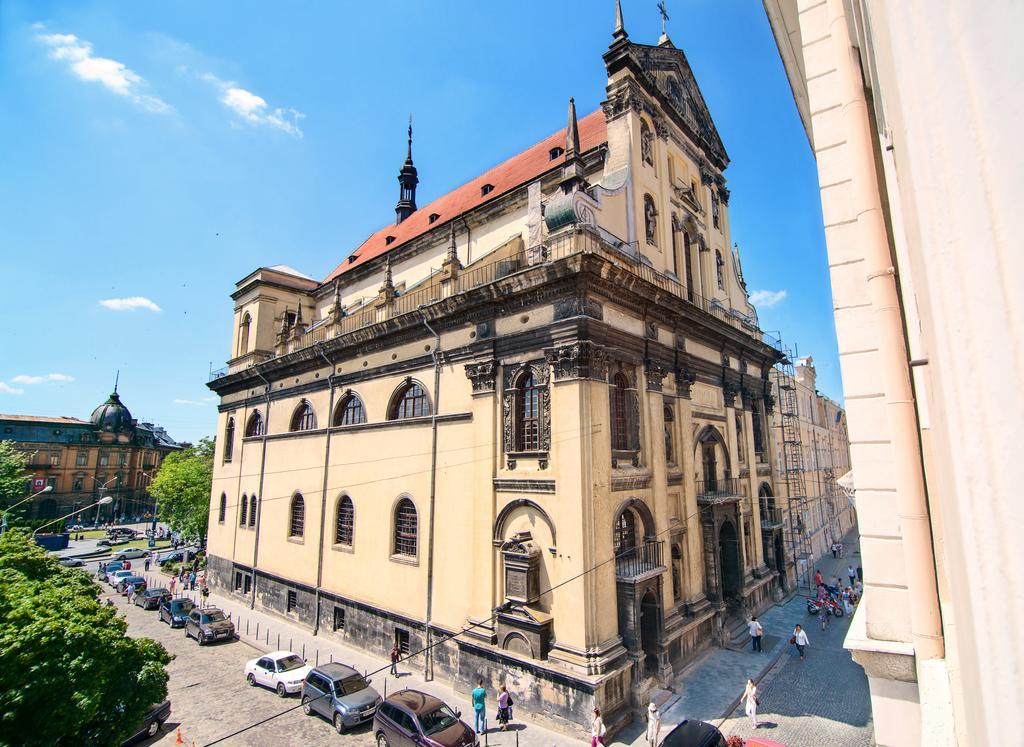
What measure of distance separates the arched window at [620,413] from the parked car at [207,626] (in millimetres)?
18210

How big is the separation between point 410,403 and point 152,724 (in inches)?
457

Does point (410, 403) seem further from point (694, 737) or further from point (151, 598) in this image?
point (151, 598)

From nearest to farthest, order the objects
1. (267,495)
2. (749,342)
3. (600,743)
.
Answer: (600,743), (749,342), (267,495)

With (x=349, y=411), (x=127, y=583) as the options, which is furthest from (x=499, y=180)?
(x=127, y=583)

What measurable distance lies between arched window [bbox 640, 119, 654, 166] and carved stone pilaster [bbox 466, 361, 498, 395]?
10.1m

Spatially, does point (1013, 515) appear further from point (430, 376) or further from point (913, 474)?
point (430, 376)

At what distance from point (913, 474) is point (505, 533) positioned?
1225 cm

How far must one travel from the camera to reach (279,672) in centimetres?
1647

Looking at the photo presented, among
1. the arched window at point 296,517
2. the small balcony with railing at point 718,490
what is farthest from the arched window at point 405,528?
the small balcony with railing at point 718,490

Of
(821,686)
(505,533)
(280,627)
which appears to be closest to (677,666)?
(821,686)

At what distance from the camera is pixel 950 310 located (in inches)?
43.3

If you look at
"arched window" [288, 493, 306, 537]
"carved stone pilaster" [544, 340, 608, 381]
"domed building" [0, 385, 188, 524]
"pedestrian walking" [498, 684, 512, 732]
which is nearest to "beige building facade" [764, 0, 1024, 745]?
"carved stone pilaster" [544, 340, 608, 381]

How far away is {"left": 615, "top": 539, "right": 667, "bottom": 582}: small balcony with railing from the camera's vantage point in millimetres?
14945

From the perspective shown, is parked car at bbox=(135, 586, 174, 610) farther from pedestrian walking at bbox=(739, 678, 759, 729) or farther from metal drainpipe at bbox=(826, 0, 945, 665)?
metal drainpipe at bbox=(826, 0, 945, 665)
